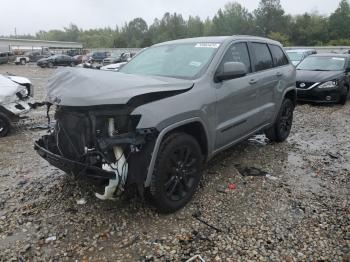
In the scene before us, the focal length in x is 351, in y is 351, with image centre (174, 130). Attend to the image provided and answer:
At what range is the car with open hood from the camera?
1010 centimetres

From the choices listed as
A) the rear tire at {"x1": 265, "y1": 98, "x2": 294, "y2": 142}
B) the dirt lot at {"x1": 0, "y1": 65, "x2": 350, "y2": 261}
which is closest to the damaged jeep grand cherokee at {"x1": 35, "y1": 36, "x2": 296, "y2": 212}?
the dirt lot at {"x1": 0, "y1": 65, "x2": 350, "y2": 261}

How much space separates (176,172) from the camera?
371 centimetres

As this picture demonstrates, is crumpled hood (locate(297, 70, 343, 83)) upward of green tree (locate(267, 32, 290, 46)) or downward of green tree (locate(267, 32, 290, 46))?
downward

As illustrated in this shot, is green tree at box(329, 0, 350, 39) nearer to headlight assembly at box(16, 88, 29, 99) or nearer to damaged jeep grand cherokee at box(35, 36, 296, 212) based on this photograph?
headlight assembly at box(16, 88, 29, 99)

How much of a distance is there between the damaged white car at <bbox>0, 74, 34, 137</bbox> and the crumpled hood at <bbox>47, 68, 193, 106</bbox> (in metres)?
3.55

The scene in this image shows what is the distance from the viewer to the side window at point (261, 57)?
17.1 feet

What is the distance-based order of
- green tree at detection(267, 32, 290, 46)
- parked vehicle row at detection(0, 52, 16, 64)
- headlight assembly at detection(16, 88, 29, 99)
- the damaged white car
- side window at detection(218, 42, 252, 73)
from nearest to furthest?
side window at detection(218, 42, 252, 73)
the damaged white car
headlight assembly at detection(16, 88, 29, 99)
parked vehicle row at detection(0, 52, 16, 64)
green tree at detection(267, 32, 290, 46)

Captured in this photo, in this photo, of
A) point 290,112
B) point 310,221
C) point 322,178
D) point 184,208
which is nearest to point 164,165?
point 184,208

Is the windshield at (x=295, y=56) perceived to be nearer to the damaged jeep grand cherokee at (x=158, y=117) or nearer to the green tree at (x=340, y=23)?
the damaged jeep grand cherokee at (x=158, y=117)

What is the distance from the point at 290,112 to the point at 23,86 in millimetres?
5408

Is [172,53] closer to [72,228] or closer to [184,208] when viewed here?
[184,208]

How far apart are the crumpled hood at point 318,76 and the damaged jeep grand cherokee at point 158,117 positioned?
19.4 ft

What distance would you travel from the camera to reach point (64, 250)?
3188mm

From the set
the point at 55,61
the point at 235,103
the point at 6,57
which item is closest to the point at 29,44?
the point at 6,57
